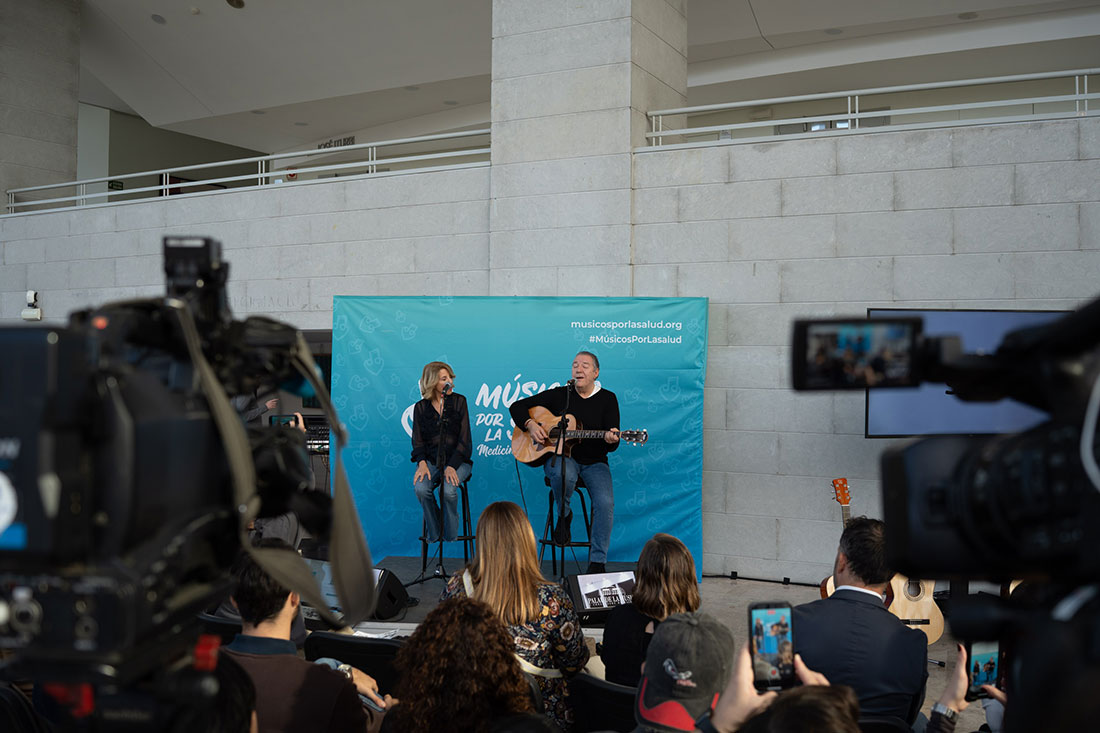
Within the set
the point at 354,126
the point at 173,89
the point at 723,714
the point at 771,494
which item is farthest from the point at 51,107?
the point at 723,714

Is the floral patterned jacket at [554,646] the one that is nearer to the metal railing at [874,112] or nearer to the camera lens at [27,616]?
the camera lens at [27,616]

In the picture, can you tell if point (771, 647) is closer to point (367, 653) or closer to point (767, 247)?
point (367, 653)

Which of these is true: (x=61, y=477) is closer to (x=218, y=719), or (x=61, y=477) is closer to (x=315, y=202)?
(x=218, y=719)

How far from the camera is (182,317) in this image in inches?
45.2

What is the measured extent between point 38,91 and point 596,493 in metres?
7.90

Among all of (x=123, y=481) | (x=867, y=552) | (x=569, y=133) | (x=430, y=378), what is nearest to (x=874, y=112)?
(x=569, y=133)

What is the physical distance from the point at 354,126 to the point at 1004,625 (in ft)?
42.9

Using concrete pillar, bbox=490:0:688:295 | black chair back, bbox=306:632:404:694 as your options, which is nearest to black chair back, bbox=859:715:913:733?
black chair back, bbox=306:632:404:694

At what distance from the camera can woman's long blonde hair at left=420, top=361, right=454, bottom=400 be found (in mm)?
5992

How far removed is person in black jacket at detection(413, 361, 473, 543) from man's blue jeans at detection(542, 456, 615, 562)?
24.4 inches

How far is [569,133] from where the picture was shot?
21.6ft

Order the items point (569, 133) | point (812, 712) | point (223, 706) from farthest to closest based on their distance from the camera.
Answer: point (569, 133) → point (812, 712) → point (223, 706)

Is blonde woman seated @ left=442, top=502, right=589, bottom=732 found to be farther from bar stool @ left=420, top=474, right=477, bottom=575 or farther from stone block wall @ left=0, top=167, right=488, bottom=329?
stone block wall @ left=0, top=167, right=488, bottom=329

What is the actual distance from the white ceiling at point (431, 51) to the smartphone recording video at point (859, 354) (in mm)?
8460
